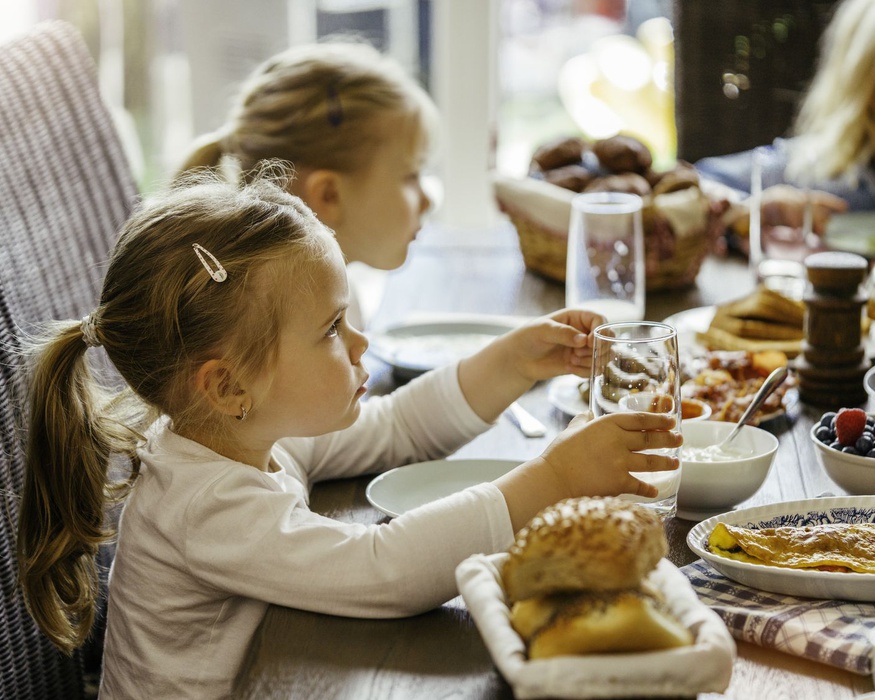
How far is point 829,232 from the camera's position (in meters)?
2.11

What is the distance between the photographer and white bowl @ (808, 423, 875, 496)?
1020 mm

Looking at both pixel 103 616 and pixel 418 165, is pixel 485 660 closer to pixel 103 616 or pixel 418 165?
pixel 103 616

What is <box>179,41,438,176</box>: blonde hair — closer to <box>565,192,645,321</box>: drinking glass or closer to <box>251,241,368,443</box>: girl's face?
<box>565,192,645,321</box>: drinking glass

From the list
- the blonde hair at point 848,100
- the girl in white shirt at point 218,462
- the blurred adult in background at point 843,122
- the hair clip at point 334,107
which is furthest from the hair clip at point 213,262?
the blonde hair at point 848,100

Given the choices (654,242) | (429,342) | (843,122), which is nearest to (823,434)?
(429,342)

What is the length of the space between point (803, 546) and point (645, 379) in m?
0.19

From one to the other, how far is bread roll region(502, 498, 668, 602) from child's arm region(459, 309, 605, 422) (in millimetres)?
583

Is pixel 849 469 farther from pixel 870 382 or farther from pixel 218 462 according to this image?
pixel 218 462

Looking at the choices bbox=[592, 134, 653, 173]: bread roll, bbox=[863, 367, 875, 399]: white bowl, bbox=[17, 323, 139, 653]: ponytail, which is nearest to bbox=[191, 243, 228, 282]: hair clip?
bbox=[17, 323, 139, 653]: ponytail

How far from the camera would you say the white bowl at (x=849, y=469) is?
1.02m

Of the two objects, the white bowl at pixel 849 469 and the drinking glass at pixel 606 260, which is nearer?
the white bowl at pixel 849 469

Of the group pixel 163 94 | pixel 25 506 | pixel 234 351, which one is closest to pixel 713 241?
pixel 234 351

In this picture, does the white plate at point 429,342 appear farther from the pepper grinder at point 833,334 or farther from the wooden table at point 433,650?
the pepper grinder at point 833,334

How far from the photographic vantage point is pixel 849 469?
3.39 feet
